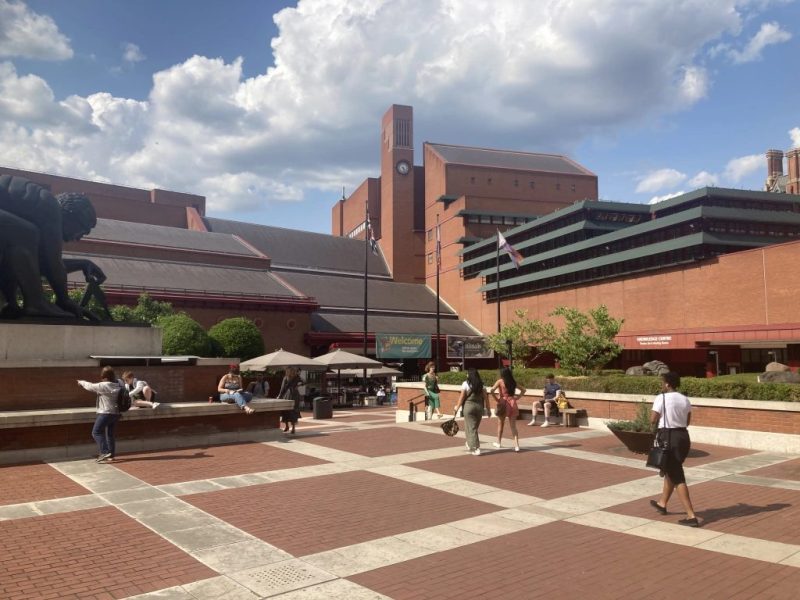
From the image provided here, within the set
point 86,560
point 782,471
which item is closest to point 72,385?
point 86,560

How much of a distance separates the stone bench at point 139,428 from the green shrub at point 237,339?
24305 millimetres

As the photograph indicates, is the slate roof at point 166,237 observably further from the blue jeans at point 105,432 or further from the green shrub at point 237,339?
the blue jeans at point 105,432

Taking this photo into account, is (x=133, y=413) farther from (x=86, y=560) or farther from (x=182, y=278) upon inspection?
(x=182, y=278)

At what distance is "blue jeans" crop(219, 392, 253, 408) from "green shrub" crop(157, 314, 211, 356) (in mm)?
19840

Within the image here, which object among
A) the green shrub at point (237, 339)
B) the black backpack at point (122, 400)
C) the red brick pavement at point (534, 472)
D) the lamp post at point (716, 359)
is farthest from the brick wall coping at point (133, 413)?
the lamp post at point (716, 359)

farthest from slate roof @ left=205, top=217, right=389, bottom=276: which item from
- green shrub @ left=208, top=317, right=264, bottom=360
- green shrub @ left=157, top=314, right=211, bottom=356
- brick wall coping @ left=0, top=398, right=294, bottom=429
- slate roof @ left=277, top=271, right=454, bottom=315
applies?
brick wall coping @ left=0, top=398, right=294, bottom=429

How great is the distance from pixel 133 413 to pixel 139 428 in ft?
1.17

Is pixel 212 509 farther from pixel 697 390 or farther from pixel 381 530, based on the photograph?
pixel 697 390

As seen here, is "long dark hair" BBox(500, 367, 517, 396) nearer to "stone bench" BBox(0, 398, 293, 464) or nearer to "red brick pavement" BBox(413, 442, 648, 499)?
"red brick pavement" BBox(413, 442, 648, 499)

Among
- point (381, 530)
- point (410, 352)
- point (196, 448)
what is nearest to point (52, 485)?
point (196, 448)

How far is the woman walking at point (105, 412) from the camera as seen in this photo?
32.3ft

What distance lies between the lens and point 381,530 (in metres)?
6.46

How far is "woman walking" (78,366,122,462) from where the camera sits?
387 inches

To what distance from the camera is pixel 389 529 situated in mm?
6504
